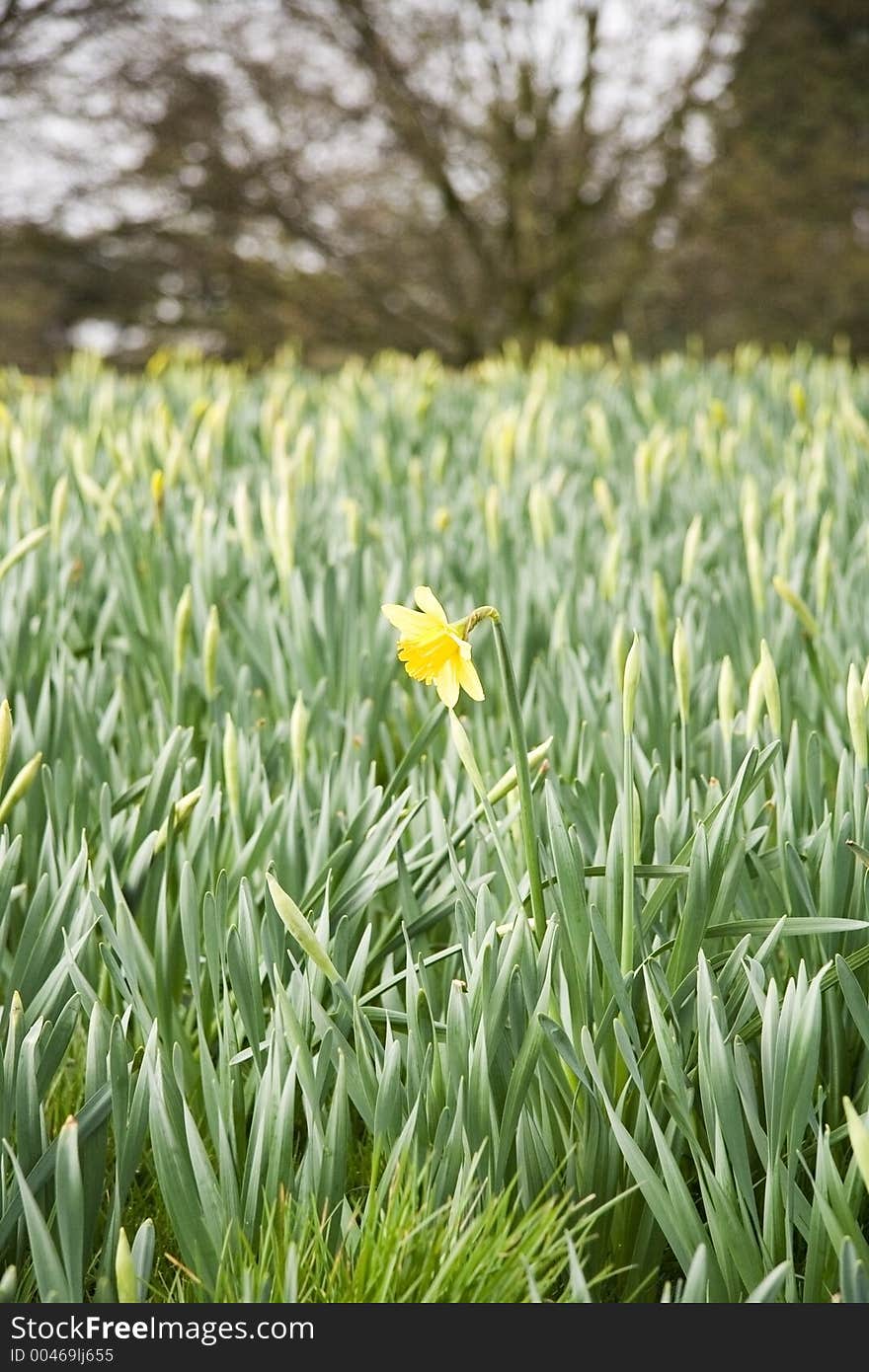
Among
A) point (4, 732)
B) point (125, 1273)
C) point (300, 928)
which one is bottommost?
point (125, 1273)

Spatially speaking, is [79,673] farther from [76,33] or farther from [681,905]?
[76,33]

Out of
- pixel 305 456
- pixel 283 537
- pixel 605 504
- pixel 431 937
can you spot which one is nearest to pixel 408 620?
pixel 431 937

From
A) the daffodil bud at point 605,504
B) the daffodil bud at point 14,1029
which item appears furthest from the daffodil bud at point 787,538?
the daffodil bud at point 14,1029

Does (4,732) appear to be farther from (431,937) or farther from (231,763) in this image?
(431,937)

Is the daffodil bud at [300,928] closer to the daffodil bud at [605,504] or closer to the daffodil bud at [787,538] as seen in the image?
the daffodil bud at [787,538]

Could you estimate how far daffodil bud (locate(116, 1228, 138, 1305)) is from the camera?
2.01 feet

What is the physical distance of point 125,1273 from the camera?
617 millimetres

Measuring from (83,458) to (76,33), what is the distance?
23.4 ft

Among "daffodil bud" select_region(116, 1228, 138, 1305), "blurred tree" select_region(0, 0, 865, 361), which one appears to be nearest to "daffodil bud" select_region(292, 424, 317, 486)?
"daffodil bud" select_region(116, 1228, 138, 1305)

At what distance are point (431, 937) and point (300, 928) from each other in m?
0.39

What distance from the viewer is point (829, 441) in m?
2.71

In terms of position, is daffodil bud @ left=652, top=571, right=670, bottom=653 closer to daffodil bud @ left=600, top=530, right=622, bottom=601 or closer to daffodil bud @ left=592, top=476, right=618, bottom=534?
daffodil bud @ left=600, top=530, right=622, bottom=601

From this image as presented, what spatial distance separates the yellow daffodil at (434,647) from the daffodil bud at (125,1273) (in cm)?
35
